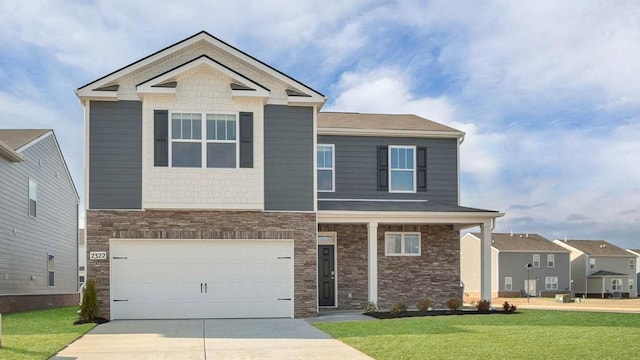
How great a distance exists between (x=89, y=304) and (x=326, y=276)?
7459mm

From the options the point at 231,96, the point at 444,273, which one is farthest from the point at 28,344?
the point at 444,273

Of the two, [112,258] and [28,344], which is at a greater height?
[112,258]

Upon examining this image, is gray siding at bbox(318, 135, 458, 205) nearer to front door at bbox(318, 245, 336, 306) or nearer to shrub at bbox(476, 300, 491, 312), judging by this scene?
front door at bbox(318, 245, 336, 306)

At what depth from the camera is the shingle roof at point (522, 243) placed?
60.0 m

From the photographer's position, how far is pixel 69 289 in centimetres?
3064

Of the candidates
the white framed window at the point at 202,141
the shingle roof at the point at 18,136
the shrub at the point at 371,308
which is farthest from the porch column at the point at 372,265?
the shingle roof at the point at 18,136

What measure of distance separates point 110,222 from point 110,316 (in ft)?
7.91

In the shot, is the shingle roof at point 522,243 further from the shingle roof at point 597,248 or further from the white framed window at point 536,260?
the shingle roof at point 597,248

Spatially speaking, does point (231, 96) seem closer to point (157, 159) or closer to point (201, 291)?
point (157, 159)

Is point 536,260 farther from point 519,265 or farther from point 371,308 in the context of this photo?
point 371,308

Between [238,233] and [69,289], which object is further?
[69,289]

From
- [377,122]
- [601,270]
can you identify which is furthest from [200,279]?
[601,270]

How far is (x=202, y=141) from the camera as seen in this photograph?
17.5m

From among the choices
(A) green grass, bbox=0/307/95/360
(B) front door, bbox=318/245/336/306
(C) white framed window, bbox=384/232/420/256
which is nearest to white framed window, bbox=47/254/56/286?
(A) green grass, bbox=0/307/95/360
